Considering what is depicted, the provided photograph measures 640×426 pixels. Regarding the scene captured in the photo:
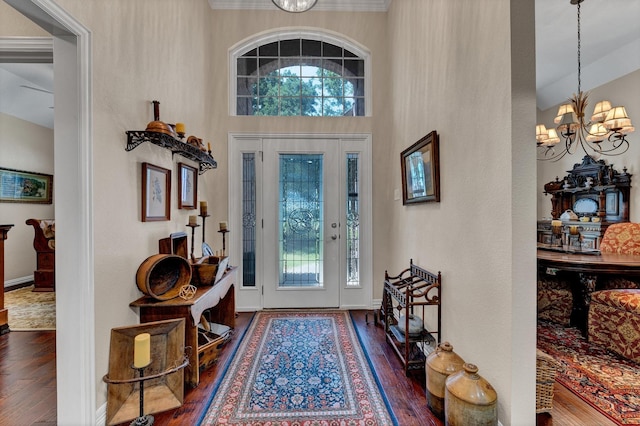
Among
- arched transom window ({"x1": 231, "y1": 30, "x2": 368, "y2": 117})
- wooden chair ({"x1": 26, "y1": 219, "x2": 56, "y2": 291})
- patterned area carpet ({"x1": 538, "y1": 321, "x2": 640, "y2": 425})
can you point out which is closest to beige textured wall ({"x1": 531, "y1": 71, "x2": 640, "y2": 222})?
patterned area carpet ({"x1": 538, "y1": 321, "x2": 640, "y2": 425})

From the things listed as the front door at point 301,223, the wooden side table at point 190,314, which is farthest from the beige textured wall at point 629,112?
the wooden side table at point 190,314

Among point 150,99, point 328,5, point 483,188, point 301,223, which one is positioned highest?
point 328,5

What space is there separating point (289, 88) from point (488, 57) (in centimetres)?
248

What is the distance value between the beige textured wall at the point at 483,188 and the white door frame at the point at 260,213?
105 cm

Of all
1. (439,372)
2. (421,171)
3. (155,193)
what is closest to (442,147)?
(421,171)

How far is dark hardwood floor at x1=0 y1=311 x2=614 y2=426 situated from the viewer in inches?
64.2

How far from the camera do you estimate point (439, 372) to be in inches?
65.0

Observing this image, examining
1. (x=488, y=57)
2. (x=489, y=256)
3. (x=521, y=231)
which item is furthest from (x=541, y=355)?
(x=488, y=57)

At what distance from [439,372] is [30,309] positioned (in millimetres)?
4543

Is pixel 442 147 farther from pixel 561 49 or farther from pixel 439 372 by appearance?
pixel 561 49

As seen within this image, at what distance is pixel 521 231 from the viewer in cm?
135

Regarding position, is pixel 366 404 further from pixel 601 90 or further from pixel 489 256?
pixel 601 90

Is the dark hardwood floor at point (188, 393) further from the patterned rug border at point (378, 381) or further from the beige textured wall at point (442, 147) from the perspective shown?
the beige textured wall at point (442, 147)

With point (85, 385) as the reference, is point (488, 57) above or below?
above
